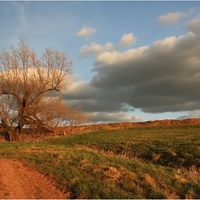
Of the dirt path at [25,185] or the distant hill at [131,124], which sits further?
the distant hill at [131,124]

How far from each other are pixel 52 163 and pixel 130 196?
6060 mm

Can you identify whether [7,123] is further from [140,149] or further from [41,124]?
[140,149]

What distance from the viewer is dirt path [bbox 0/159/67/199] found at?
9.22 meters

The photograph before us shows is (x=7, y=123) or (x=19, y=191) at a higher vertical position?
(x=7, y=123)

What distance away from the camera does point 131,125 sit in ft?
169

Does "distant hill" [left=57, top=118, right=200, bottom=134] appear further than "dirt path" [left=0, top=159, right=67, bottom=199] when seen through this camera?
Yes

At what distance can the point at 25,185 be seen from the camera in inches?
412

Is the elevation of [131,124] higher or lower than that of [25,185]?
higher

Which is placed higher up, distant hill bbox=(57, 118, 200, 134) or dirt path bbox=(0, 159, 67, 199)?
distant hill bbox=(57, 118, 200, 134)

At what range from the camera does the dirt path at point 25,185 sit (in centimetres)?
922

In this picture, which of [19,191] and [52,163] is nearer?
[19,191]

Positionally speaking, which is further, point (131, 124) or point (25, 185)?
point (131, 124)

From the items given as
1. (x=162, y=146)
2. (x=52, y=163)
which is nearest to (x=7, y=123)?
(x=162, y=146)

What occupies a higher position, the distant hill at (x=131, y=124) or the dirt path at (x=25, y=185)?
the distant hill at (x=131, y=124)
